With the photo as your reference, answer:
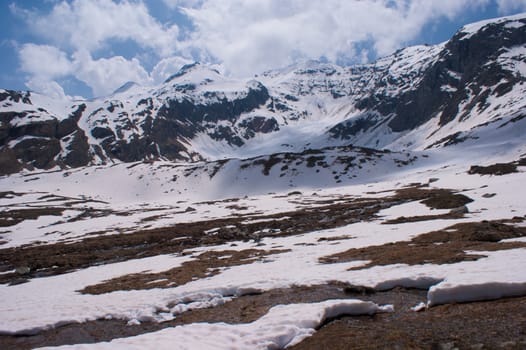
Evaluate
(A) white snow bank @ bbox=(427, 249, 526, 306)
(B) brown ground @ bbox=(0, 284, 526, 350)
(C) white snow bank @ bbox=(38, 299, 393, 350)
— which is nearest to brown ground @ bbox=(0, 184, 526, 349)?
(B) brown ground @ bbox=(0, 284, 526, 350)

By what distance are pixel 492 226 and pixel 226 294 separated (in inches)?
721

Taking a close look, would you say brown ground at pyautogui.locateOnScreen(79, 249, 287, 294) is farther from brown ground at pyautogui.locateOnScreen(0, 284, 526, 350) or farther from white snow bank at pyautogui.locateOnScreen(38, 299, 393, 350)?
white snow bank at pyautogui.locateOnScreen(38, 299, 393, 350)

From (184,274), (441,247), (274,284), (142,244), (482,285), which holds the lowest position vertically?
(184,274)

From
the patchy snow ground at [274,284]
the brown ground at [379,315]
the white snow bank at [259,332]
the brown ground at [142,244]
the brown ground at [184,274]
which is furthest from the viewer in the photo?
the brown ground at [142,244]

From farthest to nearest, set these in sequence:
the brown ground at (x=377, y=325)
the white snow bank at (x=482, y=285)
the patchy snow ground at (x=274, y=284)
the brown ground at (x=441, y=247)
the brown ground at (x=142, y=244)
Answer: the brown ground at (x=142, y=244)
the brown ground at (x=441, y=247)
the patchy snow ground at (x=274, y=284)
the white snow bank at (x=482, y=285)
the brown ground at (x=377, y=325)

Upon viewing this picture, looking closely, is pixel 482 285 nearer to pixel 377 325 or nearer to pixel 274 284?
pixel 377 325

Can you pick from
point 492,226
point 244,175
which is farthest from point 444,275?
point 244,175

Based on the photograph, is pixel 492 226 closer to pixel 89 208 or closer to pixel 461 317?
pixel 461 317

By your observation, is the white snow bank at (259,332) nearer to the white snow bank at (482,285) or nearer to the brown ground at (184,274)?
the white snow bank at (482,285)

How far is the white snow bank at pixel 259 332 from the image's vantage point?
10.8 metres

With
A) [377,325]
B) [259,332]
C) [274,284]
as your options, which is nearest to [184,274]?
[274,284]

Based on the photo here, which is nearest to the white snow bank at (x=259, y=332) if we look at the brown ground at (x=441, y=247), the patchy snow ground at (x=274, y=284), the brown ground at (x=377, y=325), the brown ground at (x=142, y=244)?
the patchy snow ground at (x=274, y=284)

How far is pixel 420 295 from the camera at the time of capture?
13.8 m

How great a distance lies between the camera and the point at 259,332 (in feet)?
37.2
